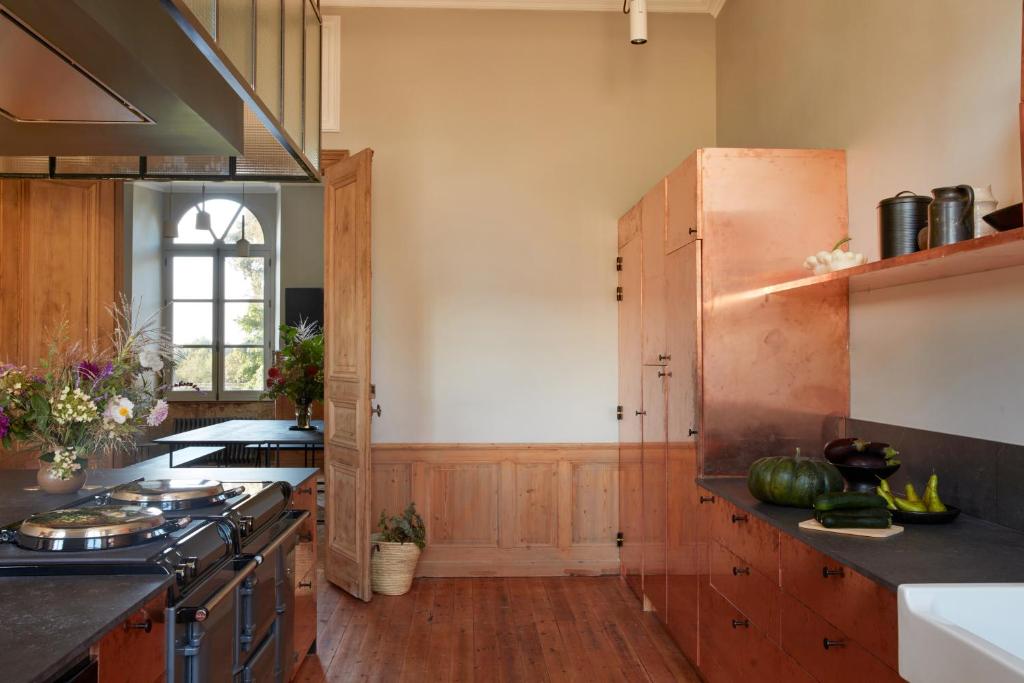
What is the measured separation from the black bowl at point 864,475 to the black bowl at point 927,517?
0.24 metres

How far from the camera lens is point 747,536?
104 inches

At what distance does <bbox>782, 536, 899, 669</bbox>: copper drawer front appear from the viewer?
1.75 meters

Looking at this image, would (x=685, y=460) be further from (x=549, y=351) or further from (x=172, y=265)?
(x=172, y=265)

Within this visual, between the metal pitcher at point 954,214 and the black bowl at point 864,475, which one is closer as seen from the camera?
the metal pitcher at point 954,214

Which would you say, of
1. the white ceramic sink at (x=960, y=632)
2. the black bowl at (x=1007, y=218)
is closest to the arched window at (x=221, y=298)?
the black bowl at (x=1007, y=218)

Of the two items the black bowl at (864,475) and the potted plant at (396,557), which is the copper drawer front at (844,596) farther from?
the potted plant at (396,557)

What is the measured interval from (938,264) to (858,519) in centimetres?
75

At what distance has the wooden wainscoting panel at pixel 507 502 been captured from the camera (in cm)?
478

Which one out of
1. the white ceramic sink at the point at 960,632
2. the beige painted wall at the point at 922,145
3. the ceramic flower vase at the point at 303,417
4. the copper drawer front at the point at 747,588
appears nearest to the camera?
the white ceramic sink at the point at 960,632

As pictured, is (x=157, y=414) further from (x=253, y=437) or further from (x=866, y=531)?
(x=253, y=437)

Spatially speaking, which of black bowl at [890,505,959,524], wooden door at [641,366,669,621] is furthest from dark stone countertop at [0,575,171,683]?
wooden door at [641,366,669,621]

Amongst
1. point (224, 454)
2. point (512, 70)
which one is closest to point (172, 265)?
point (224, 454)

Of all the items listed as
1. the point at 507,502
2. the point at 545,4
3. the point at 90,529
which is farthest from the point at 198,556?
the point at 545,4

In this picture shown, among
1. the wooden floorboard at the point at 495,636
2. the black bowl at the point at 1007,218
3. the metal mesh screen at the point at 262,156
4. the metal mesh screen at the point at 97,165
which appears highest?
the metal mesh screen at the point at 97,165
